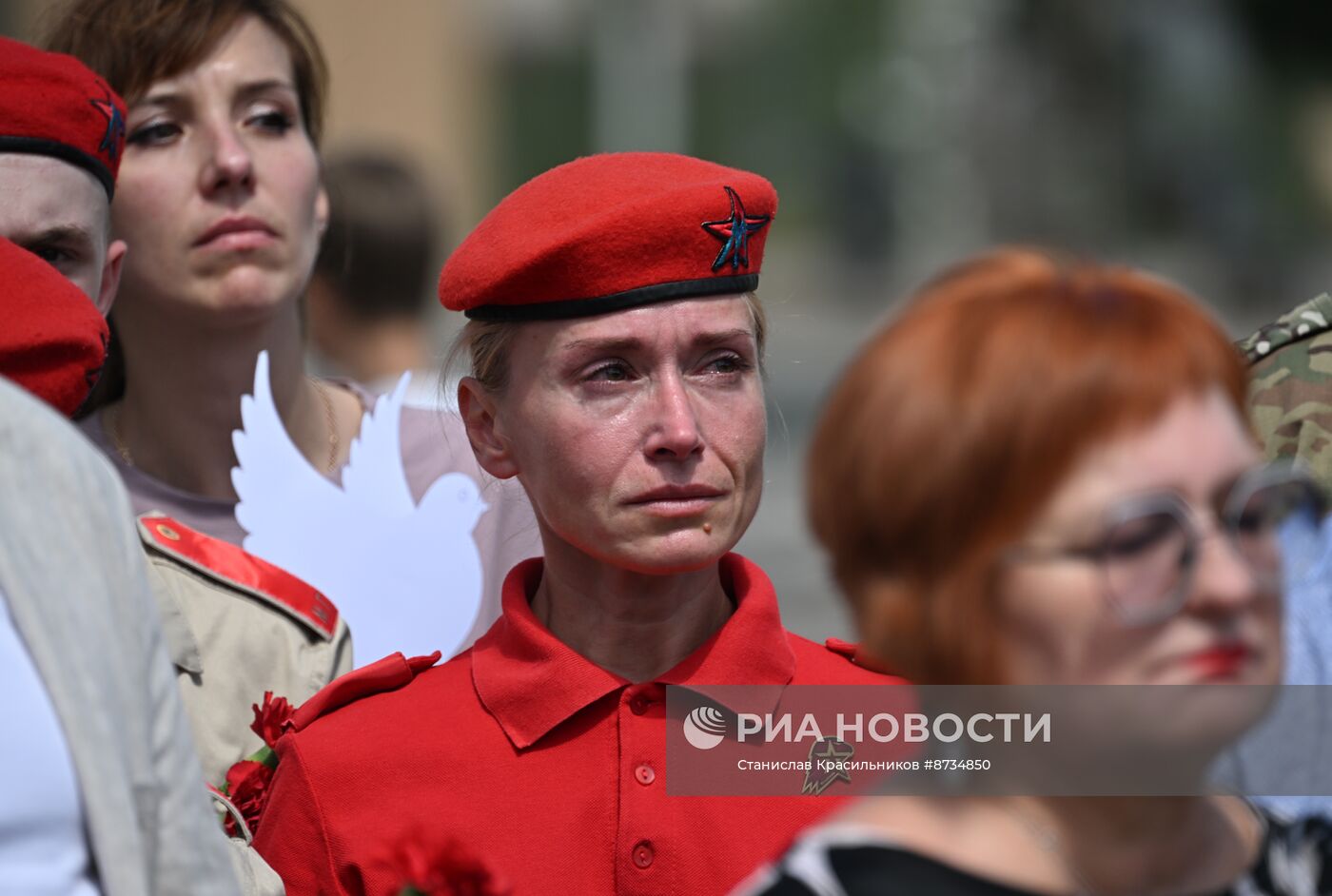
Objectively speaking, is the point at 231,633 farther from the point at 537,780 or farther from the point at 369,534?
the point at 537,780

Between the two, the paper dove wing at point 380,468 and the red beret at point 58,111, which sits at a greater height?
the red beret at point 58,111

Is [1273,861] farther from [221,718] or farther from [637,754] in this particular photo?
[221,718]

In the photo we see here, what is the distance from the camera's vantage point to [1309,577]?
2.31 m

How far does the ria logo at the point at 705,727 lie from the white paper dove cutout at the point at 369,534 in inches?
31.7

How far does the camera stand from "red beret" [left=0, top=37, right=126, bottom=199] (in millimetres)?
2764

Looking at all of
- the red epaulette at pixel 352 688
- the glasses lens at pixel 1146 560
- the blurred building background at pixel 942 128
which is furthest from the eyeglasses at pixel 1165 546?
the blurred building background at pixel 942 128

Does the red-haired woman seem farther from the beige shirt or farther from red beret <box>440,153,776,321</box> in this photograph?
the beige shirt

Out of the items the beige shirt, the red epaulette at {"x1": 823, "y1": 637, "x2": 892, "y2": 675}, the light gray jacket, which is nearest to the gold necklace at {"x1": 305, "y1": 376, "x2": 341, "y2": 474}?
the beige shirt

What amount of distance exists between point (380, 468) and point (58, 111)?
837 millimetres

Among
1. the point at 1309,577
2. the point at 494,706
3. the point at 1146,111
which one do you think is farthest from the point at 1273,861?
the point at 1146,111

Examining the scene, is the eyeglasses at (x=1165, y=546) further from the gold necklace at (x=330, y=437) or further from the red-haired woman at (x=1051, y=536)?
the gold necklace at (x=330, y=437)

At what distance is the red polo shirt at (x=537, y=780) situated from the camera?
2355mm

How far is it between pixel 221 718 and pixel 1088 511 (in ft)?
5.48

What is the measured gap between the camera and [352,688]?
2594 millimetres
